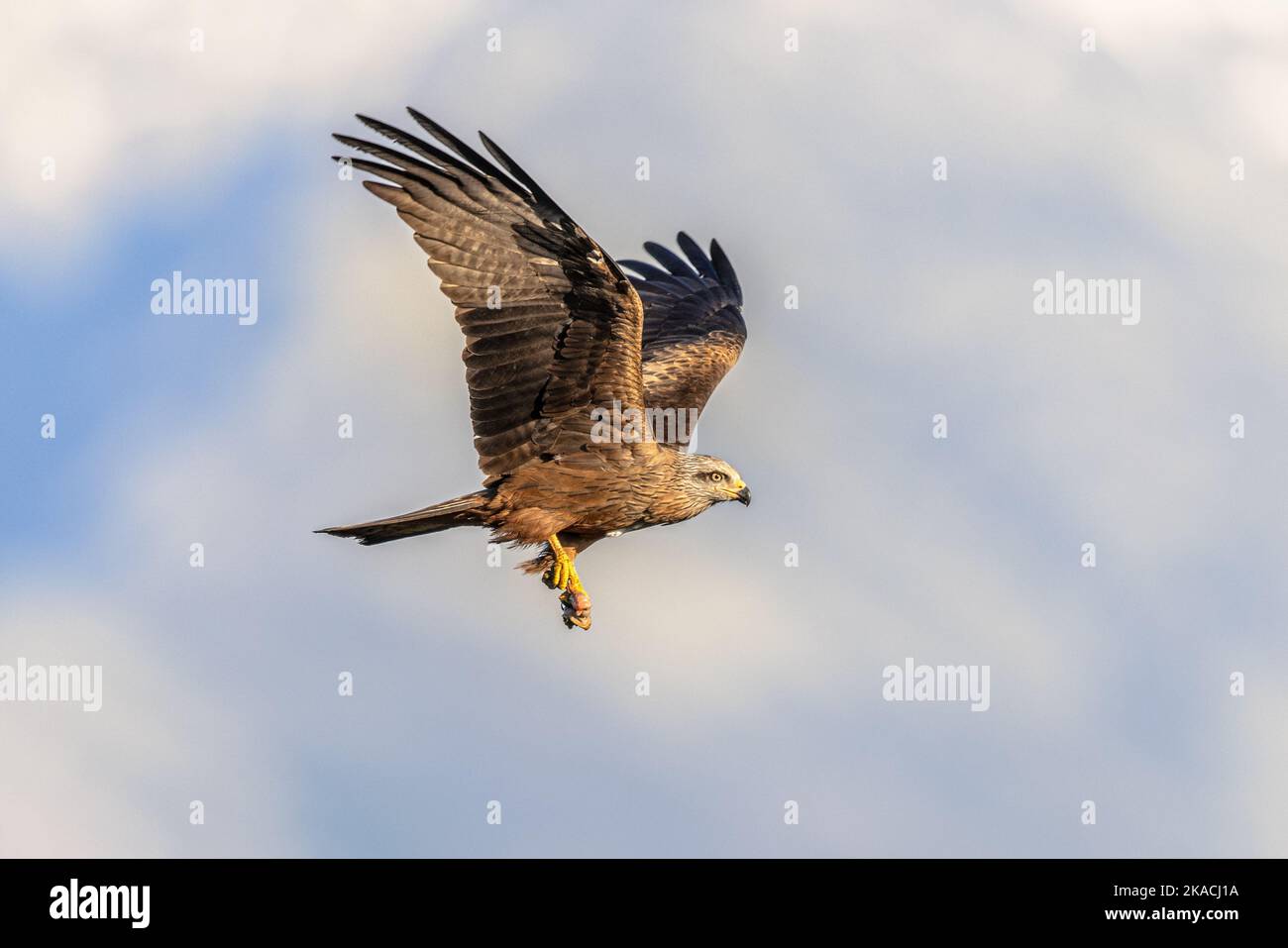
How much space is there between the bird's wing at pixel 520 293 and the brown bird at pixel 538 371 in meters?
0.01

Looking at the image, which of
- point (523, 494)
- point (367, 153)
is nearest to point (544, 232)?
point (367, 153)

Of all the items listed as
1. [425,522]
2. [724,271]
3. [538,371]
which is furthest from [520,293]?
[724,271]

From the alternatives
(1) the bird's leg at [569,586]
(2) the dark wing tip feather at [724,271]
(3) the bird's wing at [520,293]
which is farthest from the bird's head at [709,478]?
(2) the dark wing tip feather at [724,271]

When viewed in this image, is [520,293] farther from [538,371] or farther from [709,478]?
[709,478]

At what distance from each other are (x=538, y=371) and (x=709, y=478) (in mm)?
1722

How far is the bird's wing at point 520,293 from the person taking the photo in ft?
41.3

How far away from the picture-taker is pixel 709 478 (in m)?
14.0

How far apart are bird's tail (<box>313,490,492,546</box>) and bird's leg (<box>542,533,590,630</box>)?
0.66 m

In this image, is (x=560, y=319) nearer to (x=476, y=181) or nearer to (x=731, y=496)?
(x=476, y=181)

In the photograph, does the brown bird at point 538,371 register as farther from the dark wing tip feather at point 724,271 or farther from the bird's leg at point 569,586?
the dark wing tip feather at point 724,271

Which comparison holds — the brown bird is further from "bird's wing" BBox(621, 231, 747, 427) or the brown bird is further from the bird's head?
"bird's wing" BBox(621, 231, 747, 427)

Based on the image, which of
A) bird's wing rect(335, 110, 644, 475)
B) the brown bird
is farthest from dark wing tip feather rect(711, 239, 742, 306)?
bird's wing rect(335, 110, 644, 475)

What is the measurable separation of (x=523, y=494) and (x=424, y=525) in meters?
0.91

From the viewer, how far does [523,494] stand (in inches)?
542
